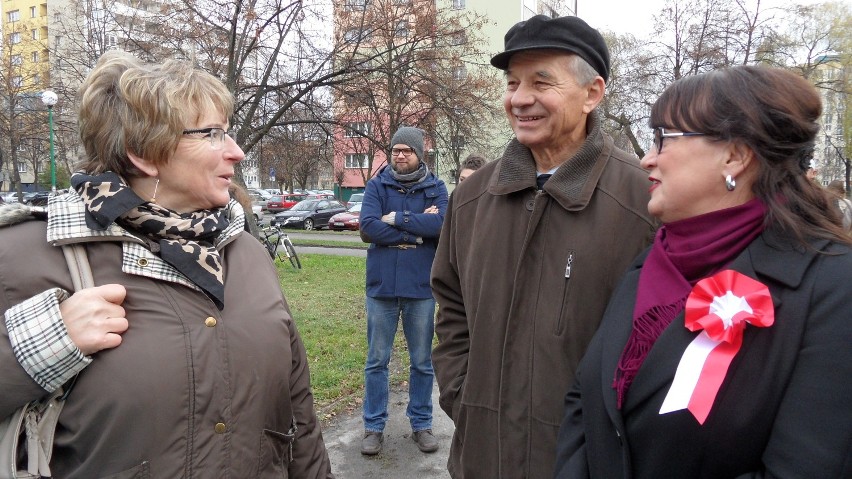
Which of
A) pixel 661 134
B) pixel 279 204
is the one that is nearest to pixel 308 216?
pixel 279 204

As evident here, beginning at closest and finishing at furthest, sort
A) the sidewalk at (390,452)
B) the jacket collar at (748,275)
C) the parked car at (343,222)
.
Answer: the jacket collar at (748,275), the sidewalk at (390,452), the parked car at (343,222)

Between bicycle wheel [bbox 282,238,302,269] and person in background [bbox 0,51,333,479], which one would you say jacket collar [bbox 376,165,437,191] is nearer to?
person in background [bbox 0,51,333,479]

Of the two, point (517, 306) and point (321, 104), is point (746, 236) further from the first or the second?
point (321, 104)

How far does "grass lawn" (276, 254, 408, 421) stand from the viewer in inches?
211

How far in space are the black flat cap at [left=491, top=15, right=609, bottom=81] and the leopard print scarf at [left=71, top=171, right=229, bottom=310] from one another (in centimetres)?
127

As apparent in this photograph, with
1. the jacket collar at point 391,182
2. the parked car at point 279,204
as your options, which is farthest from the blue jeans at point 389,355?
the parked car at point 279,204

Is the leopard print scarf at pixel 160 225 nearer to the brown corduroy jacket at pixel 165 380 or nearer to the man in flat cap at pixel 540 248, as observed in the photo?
the brown corduroy jacket at pixel 165 380

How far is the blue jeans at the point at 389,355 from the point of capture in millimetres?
4312

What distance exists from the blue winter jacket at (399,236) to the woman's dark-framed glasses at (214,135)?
2388 mm

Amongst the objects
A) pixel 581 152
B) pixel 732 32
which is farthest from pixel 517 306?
pixel 732 32

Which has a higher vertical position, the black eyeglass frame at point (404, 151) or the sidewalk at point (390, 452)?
the black eyeglass frame at point (404, 151)

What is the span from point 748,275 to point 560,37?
108cm

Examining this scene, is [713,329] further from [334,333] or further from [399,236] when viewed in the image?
[334,333]

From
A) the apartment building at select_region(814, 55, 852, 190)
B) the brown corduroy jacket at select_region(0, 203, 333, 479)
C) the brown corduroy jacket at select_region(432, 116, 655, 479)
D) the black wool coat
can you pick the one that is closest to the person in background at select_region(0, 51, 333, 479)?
the brown corduroy jacket at select_region(0, 203, 333, 479)
